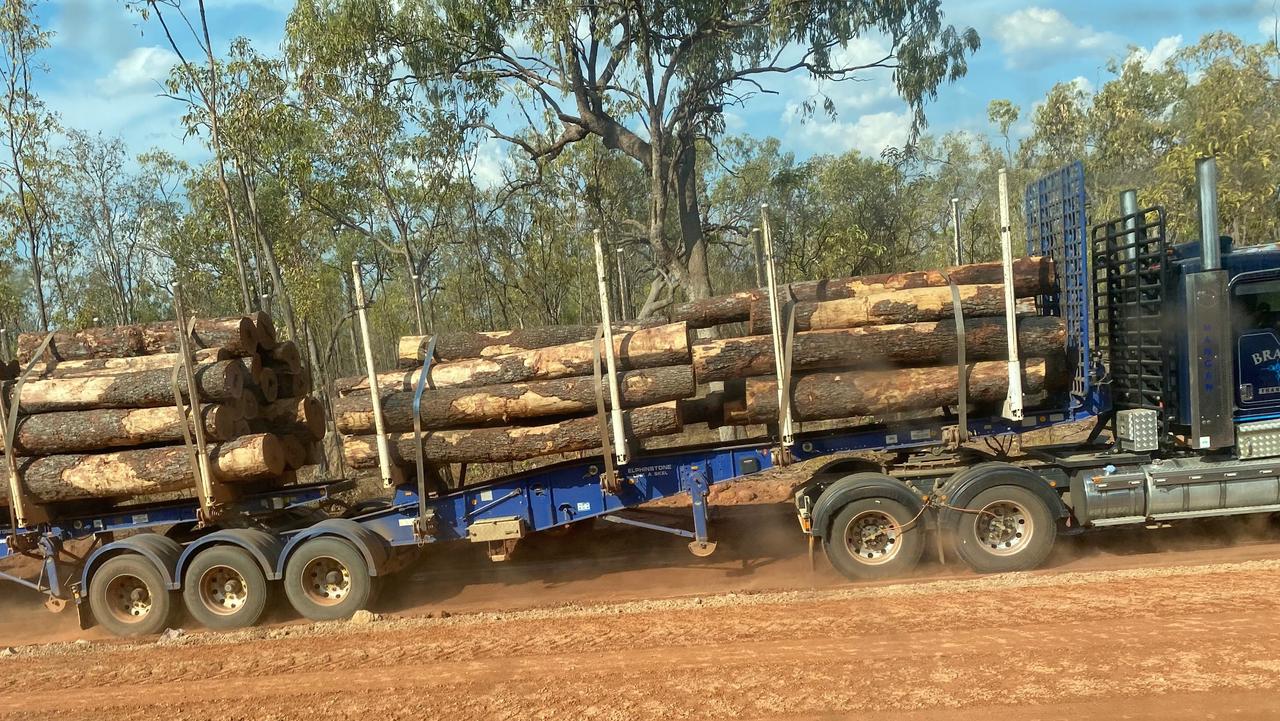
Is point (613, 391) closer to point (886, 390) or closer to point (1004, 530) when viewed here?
point (886, 390)

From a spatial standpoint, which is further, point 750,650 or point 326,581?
point 326,581

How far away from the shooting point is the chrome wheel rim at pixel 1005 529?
780 cm

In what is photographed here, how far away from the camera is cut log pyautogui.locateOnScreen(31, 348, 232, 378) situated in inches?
330

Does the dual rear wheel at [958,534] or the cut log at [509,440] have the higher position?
the cut log at [509,440]

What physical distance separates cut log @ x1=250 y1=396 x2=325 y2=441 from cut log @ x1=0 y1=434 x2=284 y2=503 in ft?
3.04

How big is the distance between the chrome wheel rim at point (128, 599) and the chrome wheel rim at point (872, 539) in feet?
22.2

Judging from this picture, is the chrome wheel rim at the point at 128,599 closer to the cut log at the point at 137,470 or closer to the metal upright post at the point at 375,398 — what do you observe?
the cut log at the point at 137,470

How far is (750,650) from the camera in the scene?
20.1 feet

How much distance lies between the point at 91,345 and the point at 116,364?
516 mm

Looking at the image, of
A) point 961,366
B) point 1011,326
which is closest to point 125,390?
point 961,366

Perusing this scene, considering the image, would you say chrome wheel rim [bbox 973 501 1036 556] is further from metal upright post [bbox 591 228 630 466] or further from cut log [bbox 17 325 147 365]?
cut log [bbox 17 325 147 365]

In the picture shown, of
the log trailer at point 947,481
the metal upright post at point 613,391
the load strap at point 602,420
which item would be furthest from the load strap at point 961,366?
the load strap at point 602,420

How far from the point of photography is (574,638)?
269 inches

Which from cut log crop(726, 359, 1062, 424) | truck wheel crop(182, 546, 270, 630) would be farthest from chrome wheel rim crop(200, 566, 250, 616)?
cut log crop(726, 359, 1062, 424)
